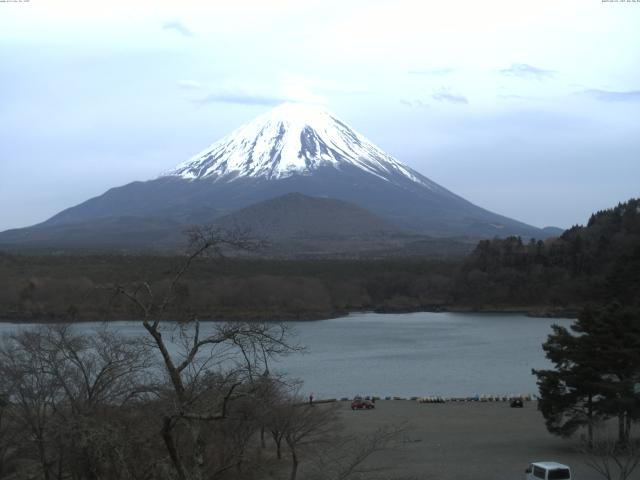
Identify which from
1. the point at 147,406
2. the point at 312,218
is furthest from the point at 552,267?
the point at 312,218

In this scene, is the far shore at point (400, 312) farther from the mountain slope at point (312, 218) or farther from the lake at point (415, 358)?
the mountain slope at point (312, 218)

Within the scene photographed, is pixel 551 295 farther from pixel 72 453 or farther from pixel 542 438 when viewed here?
pixel 72 453

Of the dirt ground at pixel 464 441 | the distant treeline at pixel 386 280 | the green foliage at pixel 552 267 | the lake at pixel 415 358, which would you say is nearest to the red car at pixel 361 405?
the dirt ground at pixel 464 441

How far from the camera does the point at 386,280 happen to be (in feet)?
188

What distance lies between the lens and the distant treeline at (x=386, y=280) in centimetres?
4428

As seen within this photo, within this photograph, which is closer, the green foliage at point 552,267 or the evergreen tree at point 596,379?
the evergreen tree at point 596,379

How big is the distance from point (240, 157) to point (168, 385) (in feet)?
477

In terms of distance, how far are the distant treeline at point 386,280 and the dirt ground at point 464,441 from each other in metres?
22.7

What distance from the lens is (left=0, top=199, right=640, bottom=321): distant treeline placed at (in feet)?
145

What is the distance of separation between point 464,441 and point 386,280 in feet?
140

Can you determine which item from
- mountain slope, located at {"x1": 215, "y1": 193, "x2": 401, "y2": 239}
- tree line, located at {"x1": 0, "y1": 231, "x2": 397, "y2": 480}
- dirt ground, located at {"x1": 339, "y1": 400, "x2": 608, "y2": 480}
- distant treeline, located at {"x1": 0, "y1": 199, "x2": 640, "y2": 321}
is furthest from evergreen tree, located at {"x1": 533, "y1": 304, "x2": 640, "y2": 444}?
mountain slope, located at {"x1": 215, "y1": 193, "x2": 401, "y2": 239}

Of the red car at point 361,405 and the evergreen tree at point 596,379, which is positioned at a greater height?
the evergreen tree at point 596,379

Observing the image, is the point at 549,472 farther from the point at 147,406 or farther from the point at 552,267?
the point at 552,267

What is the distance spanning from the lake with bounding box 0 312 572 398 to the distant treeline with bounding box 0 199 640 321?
5595 millimetres
